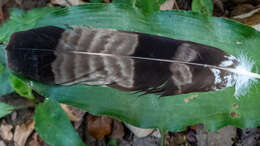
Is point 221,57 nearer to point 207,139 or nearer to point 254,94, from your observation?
point 254,94

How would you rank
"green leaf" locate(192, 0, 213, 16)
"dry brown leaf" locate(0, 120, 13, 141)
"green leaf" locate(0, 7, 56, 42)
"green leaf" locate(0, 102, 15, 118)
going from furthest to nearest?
"dry brown leaf" locate(0, 120, 13, 141)
"green leaf" locate(0, 102, 15, 118)
"green leaf" locate(192, 0, 213, 16)
"green leaf" locate(0, 7, 56, 42)

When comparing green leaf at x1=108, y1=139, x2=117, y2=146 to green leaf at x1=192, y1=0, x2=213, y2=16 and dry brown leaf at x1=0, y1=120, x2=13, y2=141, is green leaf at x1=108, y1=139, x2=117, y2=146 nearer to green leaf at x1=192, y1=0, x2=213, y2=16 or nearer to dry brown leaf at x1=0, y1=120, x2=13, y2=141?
dry brown leaf at x1=0, y1=120, x2=13, y2=141

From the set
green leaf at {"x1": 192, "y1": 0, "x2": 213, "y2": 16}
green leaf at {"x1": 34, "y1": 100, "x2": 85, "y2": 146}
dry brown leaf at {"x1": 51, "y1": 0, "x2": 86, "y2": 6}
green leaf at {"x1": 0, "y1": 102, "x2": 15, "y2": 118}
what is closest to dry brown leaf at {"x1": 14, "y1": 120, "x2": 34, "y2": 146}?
green leaf at {"x1": 0, "y1": 102, "x2": 15, "y2": 118}

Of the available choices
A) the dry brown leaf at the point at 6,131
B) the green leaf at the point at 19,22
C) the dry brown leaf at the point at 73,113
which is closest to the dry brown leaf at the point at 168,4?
the green leaf at the point at 19,22

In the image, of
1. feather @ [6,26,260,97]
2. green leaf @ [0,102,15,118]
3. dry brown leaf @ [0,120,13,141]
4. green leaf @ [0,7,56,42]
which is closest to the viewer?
feather @ [6,26,260,97]

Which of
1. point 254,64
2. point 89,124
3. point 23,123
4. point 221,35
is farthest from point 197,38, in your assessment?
point 23,123

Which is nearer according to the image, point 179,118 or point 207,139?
point 179,118

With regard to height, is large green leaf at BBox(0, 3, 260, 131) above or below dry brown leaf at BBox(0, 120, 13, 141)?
above
